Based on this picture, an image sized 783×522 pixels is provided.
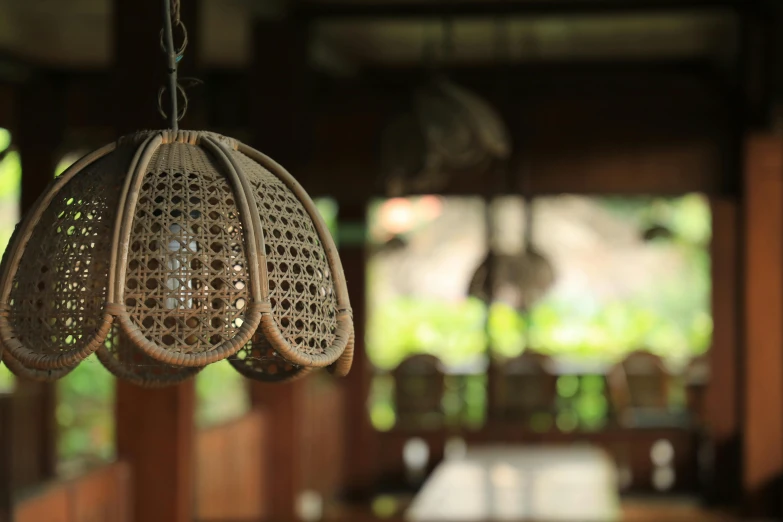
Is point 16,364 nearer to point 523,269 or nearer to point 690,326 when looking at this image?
point 523,269

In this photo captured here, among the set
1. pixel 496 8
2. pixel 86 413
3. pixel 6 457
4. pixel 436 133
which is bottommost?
pixel 86 413

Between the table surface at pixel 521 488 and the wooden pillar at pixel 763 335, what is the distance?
110 centimetres

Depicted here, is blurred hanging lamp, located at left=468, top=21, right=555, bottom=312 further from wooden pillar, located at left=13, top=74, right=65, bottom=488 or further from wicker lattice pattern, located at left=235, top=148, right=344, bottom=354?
wicker lattice pattern, located at left=235, top=148, right=344, bottom=354

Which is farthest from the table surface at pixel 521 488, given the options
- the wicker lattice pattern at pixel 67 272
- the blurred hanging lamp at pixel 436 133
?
the wicker lattice pattern at pixel 67 272

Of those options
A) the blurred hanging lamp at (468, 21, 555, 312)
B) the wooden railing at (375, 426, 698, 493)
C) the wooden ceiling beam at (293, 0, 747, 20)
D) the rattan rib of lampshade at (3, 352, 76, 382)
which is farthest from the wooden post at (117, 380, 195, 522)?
the wooden railing at (375, 426, 698, 493)

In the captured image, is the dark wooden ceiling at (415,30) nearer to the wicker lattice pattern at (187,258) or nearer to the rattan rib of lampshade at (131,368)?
the rattan rib of lampshade at (131,368)

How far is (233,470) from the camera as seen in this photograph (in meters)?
6.40

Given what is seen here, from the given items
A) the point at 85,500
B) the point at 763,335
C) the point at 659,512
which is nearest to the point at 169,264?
the point at 85,500

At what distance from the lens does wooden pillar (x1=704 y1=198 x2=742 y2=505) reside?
353 inches

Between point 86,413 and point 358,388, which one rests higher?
point 358,388

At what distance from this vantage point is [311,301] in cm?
192

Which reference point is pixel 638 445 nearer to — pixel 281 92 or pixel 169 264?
pixel 281 92

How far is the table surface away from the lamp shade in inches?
136

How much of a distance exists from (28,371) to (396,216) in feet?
37.5
